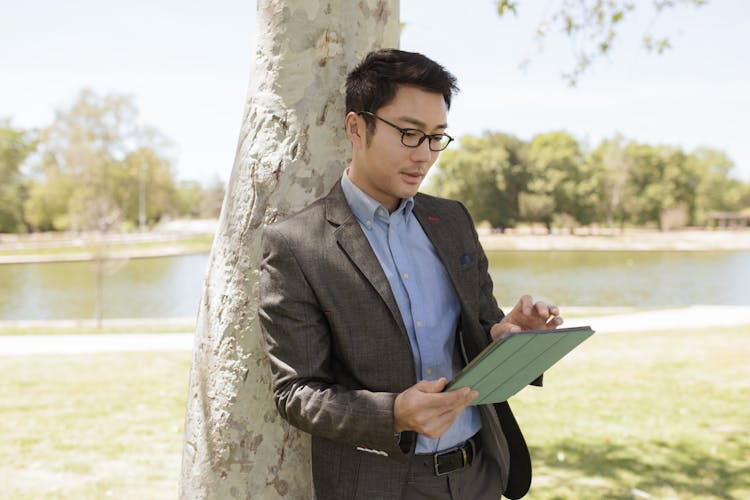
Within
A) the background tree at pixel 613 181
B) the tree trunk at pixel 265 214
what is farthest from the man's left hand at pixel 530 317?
Result: the background tree at pixel 613 181

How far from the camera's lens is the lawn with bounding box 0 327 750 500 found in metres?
4.93

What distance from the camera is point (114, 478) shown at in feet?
16.7

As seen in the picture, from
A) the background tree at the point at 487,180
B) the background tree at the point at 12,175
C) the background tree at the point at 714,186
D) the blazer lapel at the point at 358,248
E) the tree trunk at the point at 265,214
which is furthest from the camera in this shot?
the background tree at the point at 714,186

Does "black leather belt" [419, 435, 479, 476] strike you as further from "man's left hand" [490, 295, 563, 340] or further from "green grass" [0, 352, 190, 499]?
"green grass" [0, 352, 190, 499]

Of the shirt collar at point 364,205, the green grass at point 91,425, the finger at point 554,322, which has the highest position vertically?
the shirt collar at point 364,205

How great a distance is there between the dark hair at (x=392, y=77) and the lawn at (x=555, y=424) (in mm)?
3600

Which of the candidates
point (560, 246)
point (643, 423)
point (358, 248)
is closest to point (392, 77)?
point (358, 248)

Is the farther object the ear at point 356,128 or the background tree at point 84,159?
the background tree at point 84,159

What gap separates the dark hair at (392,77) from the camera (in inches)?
74.5

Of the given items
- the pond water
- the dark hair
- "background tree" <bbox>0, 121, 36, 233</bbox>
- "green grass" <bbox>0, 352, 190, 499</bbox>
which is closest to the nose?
the dark hair

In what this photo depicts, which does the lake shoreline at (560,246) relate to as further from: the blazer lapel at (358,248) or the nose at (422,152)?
the nose at (422,152)

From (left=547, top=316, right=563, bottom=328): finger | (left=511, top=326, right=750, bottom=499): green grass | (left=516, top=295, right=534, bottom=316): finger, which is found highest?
(left=516, top=295, right=534, bottom=316): finger

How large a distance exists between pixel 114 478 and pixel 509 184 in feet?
208

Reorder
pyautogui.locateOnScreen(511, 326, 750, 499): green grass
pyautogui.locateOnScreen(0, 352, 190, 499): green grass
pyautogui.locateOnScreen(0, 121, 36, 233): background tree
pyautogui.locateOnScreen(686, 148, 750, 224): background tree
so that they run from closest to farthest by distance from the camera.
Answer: pyautogui.locateOnScreen(511, 326, 750, 499): green grass
pyautogui.locateOnScreen(0, 352, 190, 499): green grass
pyautogui.locateOnScreen(0, 121, 36, 233): background tree
pyautogui.locateOnScreen(686, 148, 750, 224): background tree
